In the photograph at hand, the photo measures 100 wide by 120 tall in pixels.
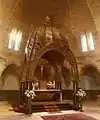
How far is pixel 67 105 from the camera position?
36.1 feet

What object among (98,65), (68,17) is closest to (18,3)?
(68,17)

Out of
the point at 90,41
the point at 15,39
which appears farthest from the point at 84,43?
the point at 15,39

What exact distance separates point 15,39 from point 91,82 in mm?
8527

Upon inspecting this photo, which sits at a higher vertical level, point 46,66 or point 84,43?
point 84,43

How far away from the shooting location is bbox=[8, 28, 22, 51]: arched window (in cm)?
1568

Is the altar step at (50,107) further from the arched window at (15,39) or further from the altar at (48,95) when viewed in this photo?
the arched window at (15,39)

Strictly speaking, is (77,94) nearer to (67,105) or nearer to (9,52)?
(67,105)

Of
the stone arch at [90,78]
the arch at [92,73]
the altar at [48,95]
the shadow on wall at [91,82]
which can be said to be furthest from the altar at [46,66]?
the stone arch at [90,78]

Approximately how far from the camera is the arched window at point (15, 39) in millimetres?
15680

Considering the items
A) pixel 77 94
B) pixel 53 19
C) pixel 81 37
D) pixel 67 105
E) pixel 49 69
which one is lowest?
pixel 67 105

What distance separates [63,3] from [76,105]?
368 inches

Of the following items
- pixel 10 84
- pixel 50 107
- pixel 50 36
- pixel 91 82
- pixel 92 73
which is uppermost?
pixel 50 36

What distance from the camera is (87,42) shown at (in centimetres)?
1684

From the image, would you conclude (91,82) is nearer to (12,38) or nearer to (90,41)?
(90,41)
